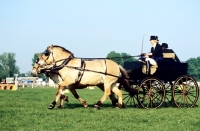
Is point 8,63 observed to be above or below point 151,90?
above

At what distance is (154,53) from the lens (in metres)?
13.7

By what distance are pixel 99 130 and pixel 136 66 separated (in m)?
6.55

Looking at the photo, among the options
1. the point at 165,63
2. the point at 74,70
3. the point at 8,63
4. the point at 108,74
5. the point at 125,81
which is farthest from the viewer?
the point at 8,63

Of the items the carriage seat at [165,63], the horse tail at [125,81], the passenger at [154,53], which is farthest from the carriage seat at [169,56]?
the horse tail at [125,81]

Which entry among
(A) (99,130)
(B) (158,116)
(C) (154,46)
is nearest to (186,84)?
(C) (154,46)

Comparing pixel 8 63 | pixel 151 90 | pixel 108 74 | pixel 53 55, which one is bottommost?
pixel 151 90

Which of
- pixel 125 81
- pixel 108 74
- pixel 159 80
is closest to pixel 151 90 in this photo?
pixel 159 80

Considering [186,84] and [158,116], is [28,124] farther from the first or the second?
[186,84]

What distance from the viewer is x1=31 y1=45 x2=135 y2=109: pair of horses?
1293 centimetres

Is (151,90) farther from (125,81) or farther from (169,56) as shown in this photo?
(169,56)

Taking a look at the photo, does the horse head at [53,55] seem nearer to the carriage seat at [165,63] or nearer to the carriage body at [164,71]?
the carriage body at [164,71]

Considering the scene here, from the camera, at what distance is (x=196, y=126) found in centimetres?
891

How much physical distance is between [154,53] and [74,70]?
3.24 metres

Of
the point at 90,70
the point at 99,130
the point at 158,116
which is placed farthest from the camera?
the point at 90,70
